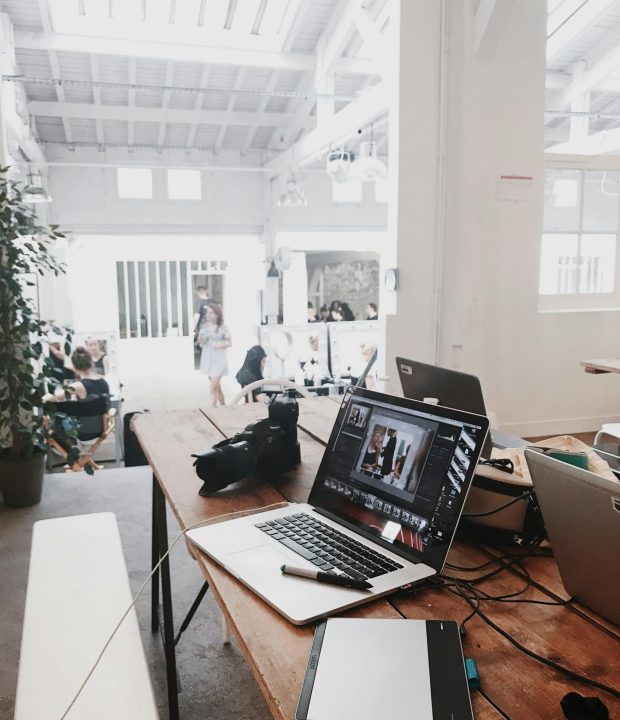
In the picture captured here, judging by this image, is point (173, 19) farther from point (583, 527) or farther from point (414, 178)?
point (583, 527)

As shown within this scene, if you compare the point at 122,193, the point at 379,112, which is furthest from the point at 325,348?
the point at 122,193

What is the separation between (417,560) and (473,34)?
166 inches

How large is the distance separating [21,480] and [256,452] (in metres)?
2.71

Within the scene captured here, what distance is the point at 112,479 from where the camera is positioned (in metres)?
4.33

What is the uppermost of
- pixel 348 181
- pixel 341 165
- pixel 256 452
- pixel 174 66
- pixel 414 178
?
pixel 174 66

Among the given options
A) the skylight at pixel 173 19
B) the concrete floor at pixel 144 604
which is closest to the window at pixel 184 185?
the skylight at pixel 173 19

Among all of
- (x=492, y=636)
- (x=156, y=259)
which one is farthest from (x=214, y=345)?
(x=492, y=636)

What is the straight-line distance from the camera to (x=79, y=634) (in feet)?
5.25

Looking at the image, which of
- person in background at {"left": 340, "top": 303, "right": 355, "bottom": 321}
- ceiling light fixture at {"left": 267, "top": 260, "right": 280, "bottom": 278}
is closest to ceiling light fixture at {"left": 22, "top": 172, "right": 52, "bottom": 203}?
ceiling light fixture at {"left": 267, "top": 260, "right": 280, "bottom": 278}

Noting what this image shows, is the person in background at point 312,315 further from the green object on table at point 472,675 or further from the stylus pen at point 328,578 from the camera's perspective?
the green object on table at point 472,675

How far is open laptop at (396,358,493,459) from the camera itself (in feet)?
5.37

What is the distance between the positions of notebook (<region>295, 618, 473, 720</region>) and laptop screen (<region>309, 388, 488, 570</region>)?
0.71ft

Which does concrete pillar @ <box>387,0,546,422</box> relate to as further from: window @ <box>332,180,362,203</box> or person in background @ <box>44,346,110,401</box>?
window @ <box>332,180,362,203</box>

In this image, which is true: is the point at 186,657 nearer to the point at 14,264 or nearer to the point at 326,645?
the point at 326,645
